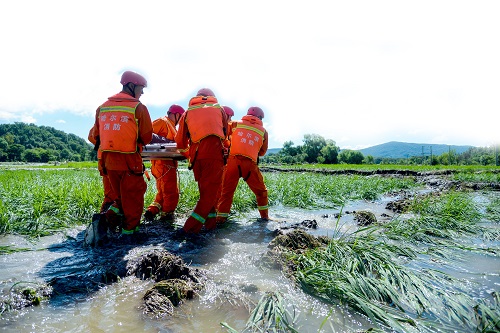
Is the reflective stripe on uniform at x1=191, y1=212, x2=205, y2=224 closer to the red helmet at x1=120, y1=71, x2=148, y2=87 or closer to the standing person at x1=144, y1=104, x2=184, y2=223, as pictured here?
the standing person at x1=144, y1=104, x2=184, y2=223

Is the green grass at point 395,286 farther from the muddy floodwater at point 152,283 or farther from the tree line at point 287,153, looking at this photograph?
the tree line at point 287,153

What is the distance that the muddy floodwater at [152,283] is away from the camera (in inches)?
77.9

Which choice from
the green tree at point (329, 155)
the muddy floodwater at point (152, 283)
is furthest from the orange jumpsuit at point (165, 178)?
the green tree at point (329, 155)

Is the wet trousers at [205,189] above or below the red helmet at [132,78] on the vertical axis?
below

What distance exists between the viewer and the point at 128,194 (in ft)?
12.9

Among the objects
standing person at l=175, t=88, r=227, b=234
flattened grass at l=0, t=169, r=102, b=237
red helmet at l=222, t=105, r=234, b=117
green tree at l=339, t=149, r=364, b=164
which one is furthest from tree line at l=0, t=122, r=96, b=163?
standing person at l=175, t=88, r=227, b=234

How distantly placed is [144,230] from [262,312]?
114 inches

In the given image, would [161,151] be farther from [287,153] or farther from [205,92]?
[287,153]

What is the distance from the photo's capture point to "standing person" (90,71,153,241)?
12.5 feet

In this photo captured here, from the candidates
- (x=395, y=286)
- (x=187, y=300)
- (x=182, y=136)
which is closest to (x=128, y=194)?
(x=182, y=136)

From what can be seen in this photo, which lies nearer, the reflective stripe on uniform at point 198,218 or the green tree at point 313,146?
the reflective stripe on uniform at point 198,218

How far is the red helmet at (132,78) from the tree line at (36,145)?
98.8 meters

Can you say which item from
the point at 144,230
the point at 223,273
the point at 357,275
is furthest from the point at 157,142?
the point at 357,275

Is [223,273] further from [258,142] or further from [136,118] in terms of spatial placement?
[258,142]
